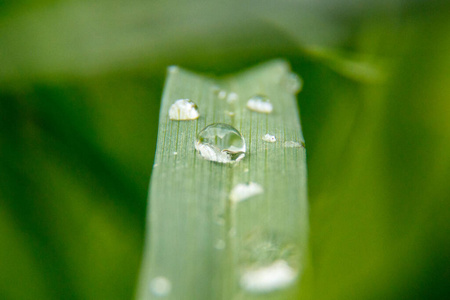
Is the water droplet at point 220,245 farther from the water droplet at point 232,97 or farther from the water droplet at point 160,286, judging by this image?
the water droplet at point 232,97

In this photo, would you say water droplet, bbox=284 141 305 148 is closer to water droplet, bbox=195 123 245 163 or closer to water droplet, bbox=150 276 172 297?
water droplet, bbox=195 123 245 163

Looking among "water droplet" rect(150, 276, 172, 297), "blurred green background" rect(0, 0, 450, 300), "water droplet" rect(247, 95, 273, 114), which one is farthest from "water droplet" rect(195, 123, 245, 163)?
"blurred green background" rect(0, 0, 450, 300)

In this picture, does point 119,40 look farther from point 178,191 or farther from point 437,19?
point 437,19

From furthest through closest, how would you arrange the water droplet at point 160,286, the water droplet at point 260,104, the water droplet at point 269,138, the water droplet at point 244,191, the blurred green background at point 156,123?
1. the blurred green background at point 156,123
2. the water droplet at point 260,104
3. the water droplet at point 269,138
4. the water droplet at point 244,191
5. the water droplet at point 160,286

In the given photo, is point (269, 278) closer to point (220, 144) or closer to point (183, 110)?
point (220, 144)

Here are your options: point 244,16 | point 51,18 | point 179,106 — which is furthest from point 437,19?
point 51,18

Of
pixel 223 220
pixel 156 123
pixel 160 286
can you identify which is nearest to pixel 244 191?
pixel 223 220

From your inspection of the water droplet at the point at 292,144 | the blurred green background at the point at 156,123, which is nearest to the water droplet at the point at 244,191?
the water droplet at the point at 292,144
